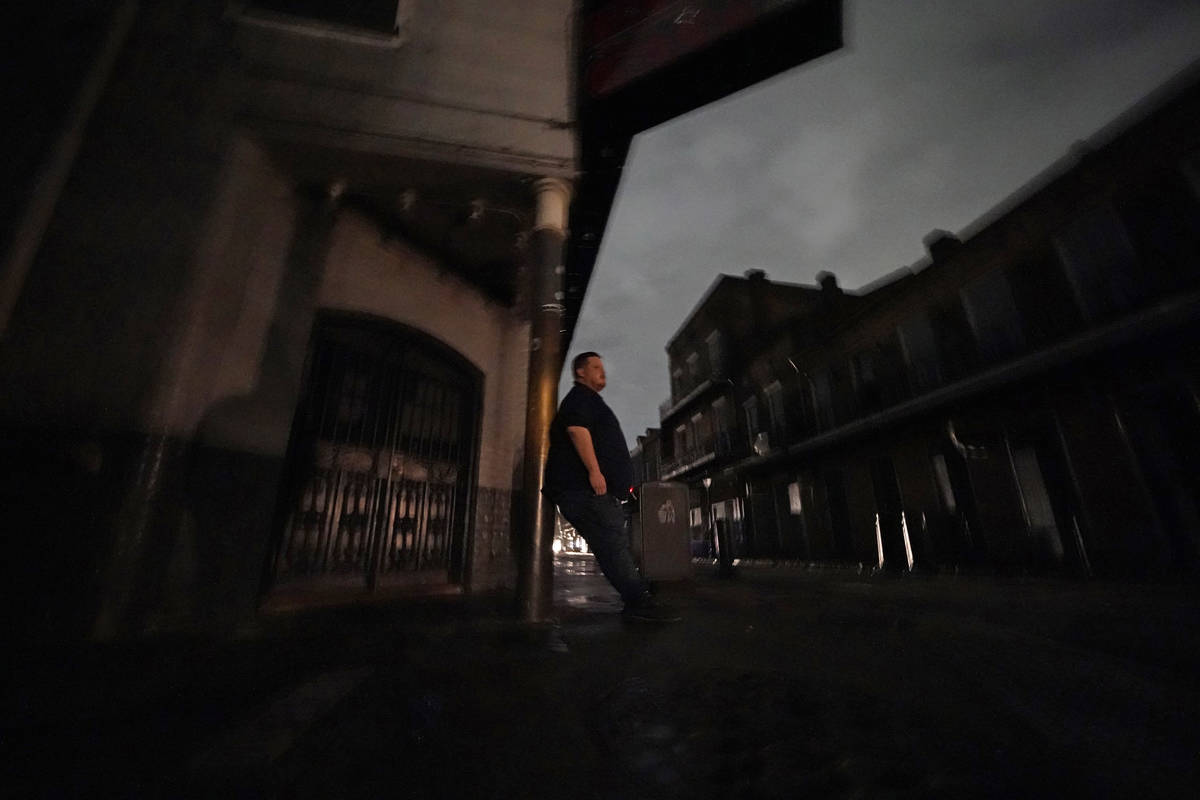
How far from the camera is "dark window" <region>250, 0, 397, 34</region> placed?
3.70 m

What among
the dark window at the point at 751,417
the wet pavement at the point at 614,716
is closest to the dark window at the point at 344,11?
the wet pavement at the point at 614,716

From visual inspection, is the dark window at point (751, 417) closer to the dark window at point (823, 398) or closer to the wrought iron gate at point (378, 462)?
the dark window at point (823, 398)

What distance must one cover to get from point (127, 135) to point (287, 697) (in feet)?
12.6

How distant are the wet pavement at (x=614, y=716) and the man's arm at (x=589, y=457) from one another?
2.88ft

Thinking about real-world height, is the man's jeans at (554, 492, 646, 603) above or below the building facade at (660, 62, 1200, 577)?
below

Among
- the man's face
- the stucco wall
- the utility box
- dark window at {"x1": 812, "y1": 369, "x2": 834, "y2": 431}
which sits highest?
dark window at {"x1": 812, "y1": 369, "x2": 834, "y2": 431}

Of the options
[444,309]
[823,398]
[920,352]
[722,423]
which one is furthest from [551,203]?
[722,423]

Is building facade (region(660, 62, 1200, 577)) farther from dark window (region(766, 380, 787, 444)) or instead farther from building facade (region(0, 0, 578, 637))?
building facade (region(0, 0, 578, 637))

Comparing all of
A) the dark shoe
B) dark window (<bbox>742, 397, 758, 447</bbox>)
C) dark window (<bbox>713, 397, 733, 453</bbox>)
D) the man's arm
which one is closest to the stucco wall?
the man's arm

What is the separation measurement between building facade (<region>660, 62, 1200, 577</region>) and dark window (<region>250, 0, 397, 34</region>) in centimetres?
711

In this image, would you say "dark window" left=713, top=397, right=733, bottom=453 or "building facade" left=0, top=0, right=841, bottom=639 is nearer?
"building facade" left=0, top=0, right=841, bottom=639

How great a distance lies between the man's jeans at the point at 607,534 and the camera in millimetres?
2836

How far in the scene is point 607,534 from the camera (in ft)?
9.31

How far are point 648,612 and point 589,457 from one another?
Result: 42.9 inches
